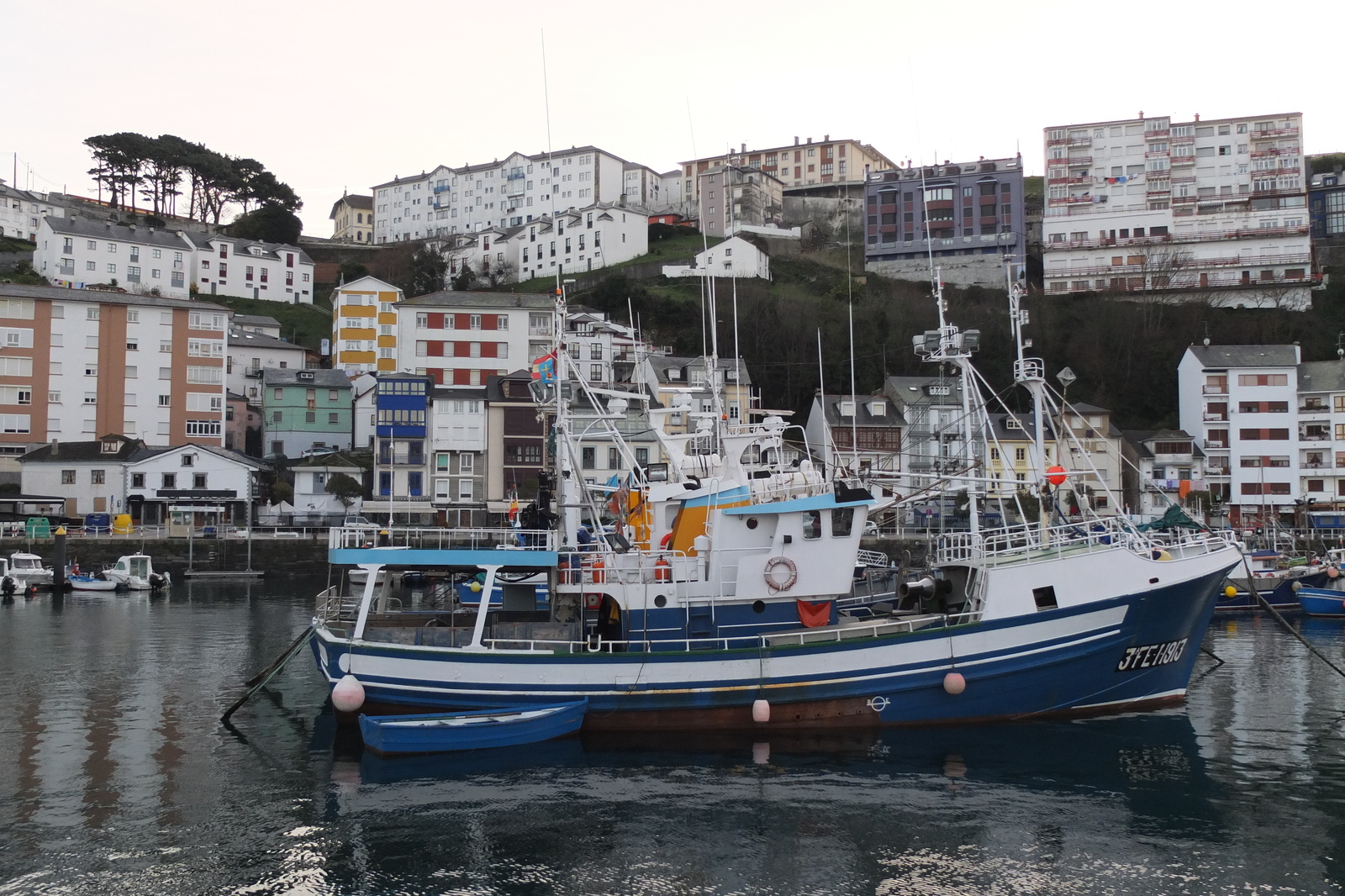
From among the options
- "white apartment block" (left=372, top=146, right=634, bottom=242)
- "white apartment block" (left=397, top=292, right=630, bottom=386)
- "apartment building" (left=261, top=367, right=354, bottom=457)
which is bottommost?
"apartment building" (left=261, top=367, right=354, bottom=457)

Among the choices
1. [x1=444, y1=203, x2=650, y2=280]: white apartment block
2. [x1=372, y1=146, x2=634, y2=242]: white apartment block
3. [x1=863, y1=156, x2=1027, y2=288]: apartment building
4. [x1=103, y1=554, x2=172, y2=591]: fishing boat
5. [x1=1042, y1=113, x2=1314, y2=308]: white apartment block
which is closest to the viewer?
[x1=103, y1=554, x2=172, y2=591]: fishing boat

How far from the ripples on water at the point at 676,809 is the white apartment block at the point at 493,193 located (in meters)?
101

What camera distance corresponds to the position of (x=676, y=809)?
15734mm

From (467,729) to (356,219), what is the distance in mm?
128223

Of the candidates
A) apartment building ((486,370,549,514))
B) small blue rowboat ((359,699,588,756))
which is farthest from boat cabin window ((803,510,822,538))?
apartment building ((486,370,549,514))

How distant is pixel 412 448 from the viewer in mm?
64562

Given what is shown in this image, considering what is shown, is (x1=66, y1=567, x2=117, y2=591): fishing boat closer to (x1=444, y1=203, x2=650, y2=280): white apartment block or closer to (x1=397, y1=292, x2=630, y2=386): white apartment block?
(x1=397, y1=292, x2=630, y2=386): white apartment block

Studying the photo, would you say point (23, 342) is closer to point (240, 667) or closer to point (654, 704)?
point (240, 667)

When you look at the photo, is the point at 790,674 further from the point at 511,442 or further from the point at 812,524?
the point at 511,442

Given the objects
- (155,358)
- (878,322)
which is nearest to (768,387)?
(878,322)

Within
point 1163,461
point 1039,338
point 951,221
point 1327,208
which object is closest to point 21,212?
point 951,221

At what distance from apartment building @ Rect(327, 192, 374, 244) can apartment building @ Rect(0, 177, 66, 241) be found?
116 feet

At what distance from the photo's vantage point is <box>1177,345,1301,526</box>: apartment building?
65.9m

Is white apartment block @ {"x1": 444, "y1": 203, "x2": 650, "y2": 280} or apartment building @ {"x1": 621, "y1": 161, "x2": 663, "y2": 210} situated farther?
apartment building @ {"x1": 621, "y1": 161, "x2": 663, "y2": 210}
